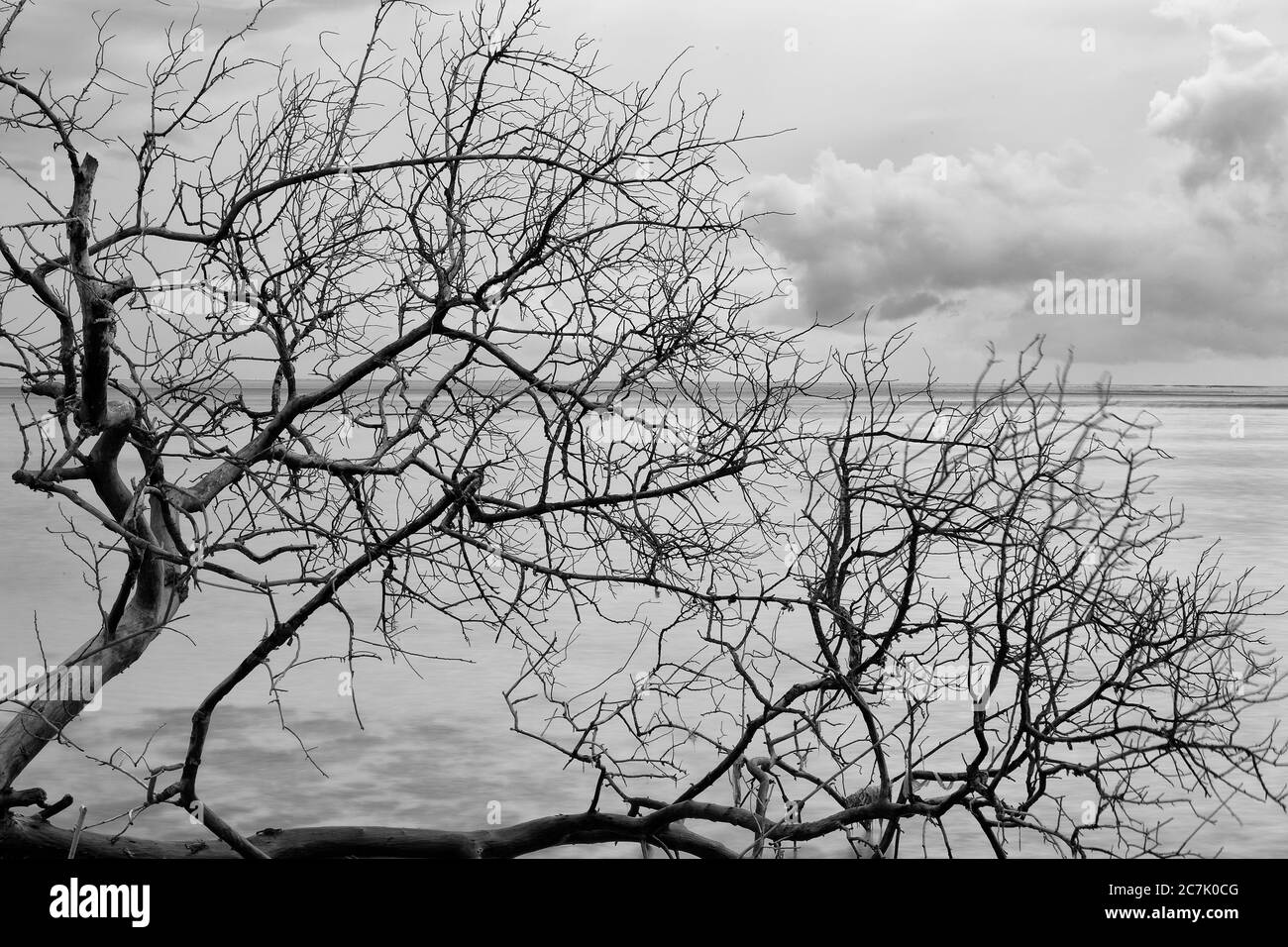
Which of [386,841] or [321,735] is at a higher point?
[321,735]

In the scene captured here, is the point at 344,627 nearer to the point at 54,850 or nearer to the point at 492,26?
the point at 54,850

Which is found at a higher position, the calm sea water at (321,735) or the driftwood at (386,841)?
the calm sea water at (321,735)

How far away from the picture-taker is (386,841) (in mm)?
6262

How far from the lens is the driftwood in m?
6.14

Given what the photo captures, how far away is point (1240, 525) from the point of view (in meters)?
21.7

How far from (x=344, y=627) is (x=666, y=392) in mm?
10256

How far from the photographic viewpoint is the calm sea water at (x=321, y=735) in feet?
28.8

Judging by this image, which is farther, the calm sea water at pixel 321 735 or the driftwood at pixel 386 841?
the calm sea water at pixel 321 735

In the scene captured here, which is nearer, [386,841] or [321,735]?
[386,841]

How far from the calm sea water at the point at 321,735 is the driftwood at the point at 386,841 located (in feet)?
0.88

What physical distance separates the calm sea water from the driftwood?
10.6 inches

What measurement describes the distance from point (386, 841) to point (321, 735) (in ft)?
15.3

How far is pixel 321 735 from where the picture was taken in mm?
10664
